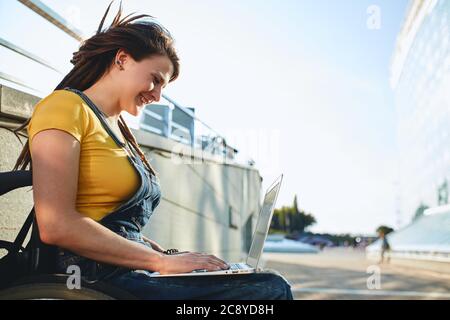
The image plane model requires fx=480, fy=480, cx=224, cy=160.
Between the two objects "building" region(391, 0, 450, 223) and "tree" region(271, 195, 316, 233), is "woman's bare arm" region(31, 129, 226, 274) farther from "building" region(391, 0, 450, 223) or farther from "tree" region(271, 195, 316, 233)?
"tree" region(271, 195, 316, 233)

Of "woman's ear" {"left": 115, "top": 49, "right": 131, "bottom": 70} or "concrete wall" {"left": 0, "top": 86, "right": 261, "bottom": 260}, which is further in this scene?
"concrete wall" {"left": 0, "top": 86, "right": 261, "bottom": 260}

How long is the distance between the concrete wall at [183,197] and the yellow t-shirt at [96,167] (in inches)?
55.5

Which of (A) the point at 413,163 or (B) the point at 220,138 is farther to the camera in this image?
(A) the point at 413,163

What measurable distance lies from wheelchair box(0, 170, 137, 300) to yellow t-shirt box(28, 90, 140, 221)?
15 cm

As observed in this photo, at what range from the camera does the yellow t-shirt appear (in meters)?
1.30

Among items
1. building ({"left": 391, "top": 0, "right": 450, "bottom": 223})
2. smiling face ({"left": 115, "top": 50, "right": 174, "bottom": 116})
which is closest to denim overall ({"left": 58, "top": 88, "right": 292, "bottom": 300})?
smiling face ({"left": 115, "top": 50, "right": 174, "bottom": 116})

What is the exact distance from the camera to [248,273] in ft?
4.11

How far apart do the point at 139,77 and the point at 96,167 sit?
1.16 ft

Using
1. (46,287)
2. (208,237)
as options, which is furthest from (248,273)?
(208,237)

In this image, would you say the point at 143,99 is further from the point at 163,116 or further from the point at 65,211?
the point at 163,116

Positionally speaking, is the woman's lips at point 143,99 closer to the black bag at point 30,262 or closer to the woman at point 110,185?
A: the woman at point 110,185

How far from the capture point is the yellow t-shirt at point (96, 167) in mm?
1305
